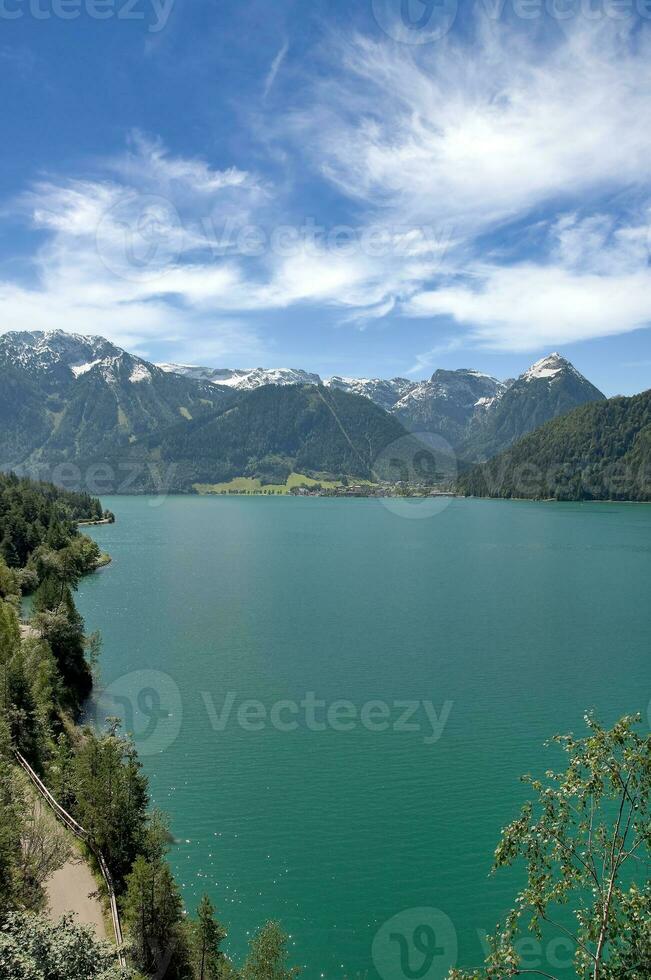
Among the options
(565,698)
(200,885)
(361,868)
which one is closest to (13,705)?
(200,885)

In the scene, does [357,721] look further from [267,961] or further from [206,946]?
[267,961]

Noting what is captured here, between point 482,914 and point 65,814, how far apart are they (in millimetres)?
21464

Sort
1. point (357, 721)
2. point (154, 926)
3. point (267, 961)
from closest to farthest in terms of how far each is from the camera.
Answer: point (267, 961), point (154, 926), point (357, 721)

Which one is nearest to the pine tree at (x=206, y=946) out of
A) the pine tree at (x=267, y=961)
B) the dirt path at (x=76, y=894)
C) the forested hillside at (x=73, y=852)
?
the forested hillside at (x=73, y=852)

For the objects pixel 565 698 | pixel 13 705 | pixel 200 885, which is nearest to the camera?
pixel 200 885

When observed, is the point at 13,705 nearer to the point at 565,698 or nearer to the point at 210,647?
the point at 210,647

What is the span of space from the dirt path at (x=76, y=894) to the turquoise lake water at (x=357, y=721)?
196 inches

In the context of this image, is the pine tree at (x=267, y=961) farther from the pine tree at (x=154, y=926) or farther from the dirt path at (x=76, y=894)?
the dirt path at (x=76, y=894)

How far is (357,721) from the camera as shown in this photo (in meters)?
48.8

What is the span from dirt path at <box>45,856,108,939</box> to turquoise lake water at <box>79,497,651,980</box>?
4.97 m

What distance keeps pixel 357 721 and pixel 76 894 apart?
2494 cm

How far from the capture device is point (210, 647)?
224 feet

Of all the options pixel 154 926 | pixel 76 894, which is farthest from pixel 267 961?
pixel 76 894

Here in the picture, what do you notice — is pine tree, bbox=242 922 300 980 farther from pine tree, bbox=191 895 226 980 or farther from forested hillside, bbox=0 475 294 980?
pine tree, bbox=191 895 226 980
